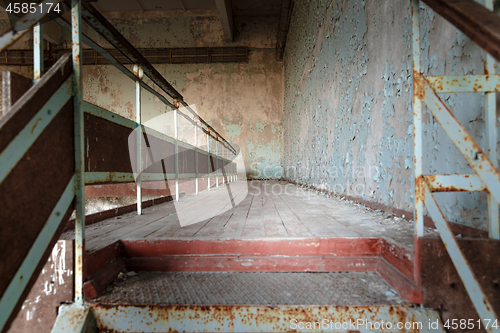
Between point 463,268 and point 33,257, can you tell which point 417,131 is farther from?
point 33,257

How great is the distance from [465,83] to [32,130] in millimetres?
1371

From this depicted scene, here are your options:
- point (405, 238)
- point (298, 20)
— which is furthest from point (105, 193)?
point (298, 20)

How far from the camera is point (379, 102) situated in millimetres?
1933

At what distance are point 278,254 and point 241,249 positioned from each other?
0.17m

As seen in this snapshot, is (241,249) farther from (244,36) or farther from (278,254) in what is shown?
(244,36)

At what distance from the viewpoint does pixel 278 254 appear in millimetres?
1142

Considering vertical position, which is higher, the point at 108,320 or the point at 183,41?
the point at 183,41

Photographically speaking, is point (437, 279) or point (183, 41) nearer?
point (437, 279)

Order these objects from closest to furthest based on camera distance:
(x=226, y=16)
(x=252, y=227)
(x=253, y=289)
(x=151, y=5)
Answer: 1. (x=253, y=289)
2. (x=252, y=227)
3. (x=226, y=16)
4. (x=151, y=5)

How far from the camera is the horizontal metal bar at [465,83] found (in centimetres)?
81

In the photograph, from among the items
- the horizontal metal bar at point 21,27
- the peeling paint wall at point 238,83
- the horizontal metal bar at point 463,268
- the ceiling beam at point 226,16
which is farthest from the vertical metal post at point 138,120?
the peeling paint wall at point 238,83

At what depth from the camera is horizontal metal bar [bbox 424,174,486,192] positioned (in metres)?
0.81

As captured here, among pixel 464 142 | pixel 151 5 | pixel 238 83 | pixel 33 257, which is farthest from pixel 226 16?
pixel 33 257

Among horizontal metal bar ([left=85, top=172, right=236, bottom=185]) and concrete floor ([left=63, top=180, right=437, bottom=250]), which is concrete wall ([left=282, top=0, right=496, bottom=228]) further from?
horizontal metal bar ([left=85, top=172, right=236, bottom=185])
